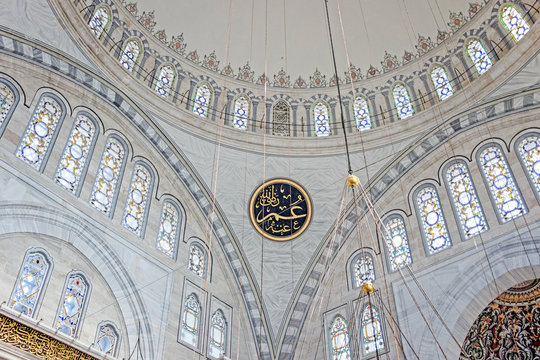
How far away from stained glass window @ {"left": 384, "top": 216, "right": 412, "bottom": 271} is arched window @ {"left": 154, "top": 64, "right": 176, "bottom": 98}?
5101 millimetres

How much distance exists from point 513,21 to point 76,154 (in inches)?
320

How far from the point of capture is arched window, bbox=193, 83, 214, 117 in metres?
12.0

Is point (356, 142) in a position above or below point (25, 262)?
above

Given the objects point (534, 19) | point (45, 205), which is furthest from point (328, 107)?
point (45, 205)

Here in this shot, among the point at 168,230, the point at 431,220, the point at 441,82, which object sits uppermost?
the point at 441,82

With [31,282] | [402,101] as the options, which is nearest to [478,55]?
[402,101]

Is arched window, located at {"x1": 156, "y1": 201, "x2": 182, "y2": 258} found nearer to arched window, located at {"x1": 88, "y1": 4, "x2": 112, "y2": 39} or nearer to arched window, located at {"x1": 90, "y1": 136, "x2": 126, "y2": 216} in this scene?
arched window, located at {"x1": 90, "y1": 136, "x2": 126, "y2": 216}

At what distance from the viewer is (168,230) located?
10344 mm

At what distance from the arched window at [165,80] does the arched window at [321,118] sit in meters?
3.12

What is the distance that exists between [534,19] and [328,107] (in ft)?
14.5

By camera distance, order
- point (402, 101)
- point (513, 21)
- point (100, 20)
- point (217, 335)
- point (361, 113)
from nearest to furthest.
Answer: point (217, 335) → point (513, 21) → point (100, 20) → point (402, 101) → point (361, 113)

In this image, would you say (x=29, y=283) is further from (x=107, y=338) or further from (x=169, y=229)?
(x=169, y=229)

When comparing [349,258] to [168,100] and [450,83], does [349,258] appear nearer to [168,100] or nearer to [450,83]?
[450,83]

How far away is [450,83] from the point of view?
11.4 meters
